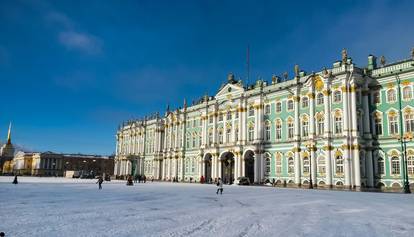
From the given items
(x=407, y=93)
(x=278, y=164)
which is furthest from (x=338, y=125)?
(x=278, y=164)

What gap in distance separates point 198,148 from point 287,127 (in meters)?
26.2

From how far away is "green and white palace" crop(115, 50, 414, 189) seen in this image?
49.3 meters

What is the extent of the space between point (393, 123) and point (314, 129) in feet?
36.1

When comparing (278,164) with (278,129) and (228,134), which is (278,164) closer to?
(278,129)

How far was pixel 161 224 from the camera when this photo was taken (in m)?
15.3

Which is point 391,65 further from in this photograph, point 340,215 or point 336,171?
point 340,215

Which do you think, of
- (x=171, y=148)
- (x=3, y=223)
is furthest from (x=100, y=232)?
(x=171, y=148)

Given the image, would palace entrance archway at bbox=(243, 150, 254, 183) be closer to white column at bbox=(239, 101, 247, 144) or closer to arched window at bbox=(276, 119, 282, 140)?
white column at bbox=(239, 101, 247, 144)

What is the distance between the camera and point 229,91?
75.2 meters

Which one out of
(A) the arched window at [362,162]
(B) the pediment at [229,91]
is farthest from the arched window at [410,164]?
(B) the pediment at [229,91]

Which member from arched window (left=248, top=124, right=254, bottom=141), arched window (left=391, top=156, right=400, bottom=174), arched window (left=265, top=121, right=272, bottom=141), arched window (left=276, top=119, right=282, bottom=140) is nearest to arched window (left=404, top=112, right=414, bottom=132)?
arched window (left=391, top=156, right=400, bottom=174)

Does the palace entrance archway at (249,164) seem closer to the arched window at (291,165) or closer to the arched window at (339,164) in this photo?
the arched window at (291,165)

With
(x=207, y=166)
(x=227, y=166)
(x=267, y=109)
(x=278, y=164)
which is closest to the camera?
(x=278, y=164)

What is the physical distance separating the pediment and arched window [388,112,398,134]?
93.6ft
